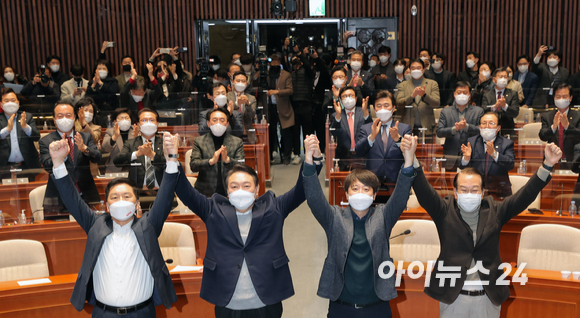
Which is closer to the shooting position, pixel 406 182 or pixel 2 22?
pixel 406 182

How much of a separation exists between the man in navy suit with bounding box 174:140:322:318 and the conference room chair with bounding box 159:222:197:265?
758 mm

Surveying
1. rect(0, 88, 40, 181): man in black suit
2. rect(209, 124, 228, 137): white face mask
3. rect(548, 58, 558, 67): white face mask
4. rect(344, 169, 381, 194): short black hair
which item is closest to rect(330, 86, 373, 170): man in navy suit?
rect(209, 124, 228, 137): white face mask

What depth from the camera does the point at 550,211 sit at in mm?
3830

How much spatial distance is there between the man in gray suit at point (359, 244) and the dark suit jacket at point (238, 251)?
159mm

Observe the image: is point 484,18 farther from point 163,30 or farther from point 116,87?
point 116,87

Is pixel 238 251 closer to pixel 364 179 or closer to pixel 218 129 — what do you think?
pixel 364 179

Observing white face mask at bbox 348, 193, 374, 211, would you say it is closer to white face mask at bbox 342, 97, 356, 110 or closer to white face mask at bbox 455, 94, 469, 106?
white face mask at bbox 342, 97, 356, 110

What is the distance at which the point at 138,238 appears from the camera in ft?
8.27

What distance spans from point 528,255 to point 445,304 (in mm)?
822

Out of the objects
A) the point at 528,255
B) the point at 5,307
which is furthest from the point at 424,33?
the point at 5,307

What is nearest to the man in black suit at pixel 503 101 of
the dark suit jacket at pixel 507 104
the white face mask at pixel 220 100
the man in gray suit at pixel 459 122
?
the dark suit jacket at pixel 507 104

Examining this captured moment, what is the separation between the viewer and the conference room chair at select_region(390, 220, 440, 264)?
11.0ft

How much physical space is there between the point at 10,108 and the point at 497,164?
4532mm

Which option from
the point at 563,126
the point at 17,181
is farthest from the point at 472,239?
the point at 17,181
